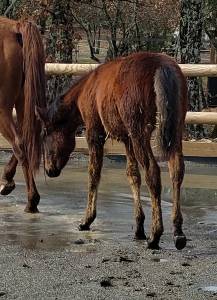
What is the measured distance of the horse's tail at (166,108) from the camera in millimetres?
5684

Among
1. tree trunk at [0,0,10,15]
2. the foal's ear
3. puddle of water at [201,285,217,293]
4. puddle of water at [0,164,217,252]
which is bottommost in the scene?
puddle of water at [0,164,217,252]

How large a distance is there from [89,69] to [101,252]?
480cm

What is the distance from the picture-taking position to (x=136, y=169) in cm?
668

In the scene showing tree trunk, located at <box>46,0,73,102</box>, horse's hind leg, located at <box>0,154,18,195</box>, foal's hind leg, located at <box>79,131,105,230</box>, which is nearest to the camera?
foal's hind leg, located at <box>79,131,105,230</box>

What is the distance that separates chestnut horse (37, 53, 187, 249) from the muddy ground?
27 centimetres

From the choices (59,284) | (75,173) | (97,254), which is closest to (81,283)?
(59,284)

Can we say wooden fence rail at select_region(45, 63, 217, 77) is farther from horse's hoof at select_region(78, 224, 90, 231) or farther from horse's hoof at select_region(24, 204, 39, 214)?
horse's hoof at select_region(78, 224, 90, 231)

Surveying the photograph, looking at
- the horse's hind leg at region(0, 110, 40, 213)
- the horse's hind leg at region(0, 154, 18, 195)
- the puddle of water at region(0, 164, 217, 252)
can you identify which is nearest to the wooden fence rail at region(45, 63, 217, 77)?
the puddle of water at region(0, 164, 217, 252)

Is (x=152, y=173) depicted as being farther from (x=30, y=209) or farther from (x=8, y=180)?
(x=8, y=180)

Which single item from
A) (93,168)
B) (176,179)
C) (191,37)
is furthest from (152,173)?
(191,37)

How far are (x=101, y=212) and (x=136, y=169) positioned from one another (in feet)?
3.54

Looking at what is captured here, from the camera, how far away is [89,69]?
1034cm

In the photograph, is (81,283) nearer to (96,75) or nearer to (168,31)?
(96,75)

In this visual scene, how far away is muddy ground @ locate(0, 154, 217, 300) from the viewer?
4.86m
